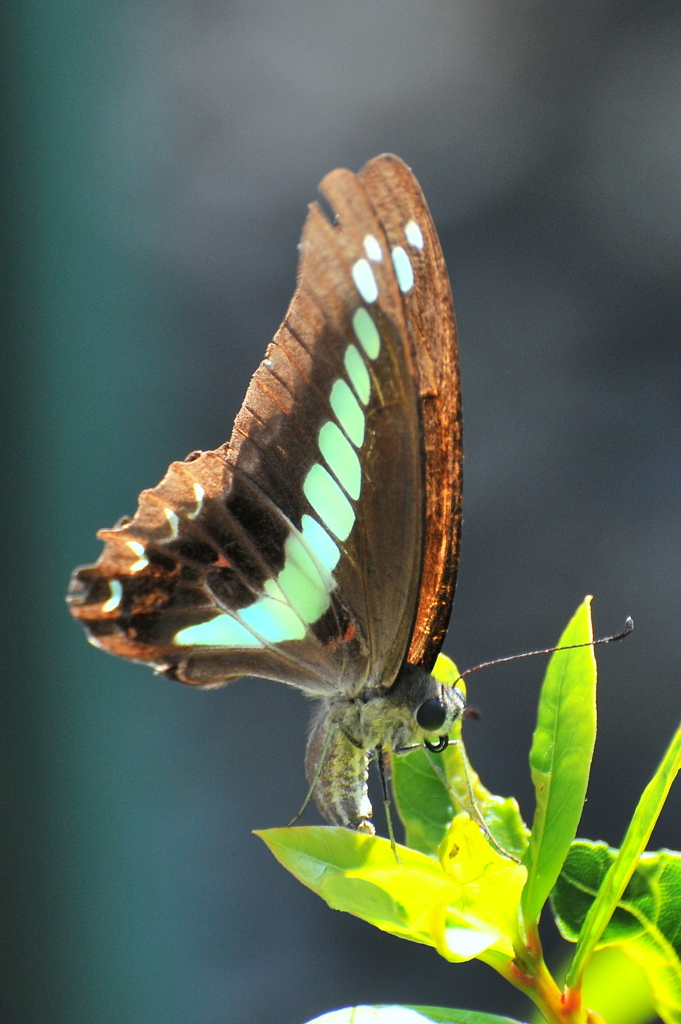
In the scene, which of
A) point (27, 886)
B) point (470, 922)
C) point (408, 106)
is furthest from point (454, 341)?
point (27, 886)

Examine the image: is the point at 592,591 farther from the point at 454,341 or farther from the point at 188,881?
the point at 454,341

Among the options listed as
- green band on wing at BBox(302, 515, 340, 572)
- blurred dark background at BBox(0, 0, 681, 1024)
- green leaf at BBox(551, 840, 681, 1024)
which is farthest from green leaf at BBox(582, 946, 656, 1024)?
blurred dark background at BBox(0, 0, 681, 1024)

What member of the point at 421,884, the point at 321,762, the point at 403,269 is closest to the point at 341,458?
the point at 403,269

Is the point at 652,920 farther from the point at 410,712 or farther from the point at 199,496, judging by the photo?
the point at 199,496

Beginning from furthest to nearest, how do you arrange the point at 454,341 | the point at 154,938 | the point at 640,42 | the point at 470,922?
the point at 154,938
the point at 640,42
the point at 454,341
the point at 470,922

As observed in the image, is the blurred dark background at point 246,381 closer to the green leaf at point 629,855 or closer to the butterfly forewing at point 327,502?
the butterfly forewing at point 327,502

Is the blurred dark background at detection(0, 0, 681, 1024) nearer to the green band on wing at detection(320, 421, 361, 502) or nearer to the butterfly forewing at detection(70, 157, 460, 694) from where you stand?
the butterfly forewing at detection(70, 157, 460, 694)

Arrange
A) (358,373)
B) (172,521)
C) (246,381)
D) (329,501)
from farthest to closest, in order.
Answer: (246,381)
(172,521)
(329,501)
(358,373)

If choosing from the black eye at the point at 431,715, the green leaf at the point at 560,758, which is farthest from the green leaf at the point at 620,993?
the black eye at the point at 431,715
